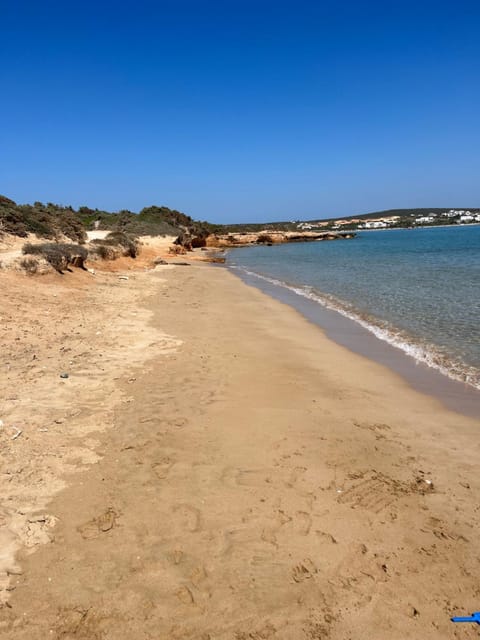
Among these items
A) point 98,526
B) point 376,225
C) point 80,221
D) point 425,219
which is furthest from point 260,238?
point 425,219

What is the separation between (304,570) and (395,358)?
5.76 m

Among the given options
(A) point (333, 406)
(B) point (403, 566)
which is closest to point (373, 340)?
(A) point (333, 406)

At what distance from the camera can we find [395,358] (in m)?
7.92

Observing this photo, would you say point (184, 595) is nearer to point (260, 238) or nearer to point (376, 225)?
point (260, 238)

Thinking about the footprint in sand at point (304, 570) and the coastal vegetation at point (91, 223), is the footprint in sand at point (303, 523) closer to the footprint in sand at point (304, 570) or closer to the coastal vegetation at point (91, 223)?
the footprint in sand at point (304, 570)

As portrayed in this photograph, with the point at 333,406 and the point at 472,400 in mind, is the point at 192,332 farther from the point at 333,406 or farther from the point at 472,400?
the point at 472,400

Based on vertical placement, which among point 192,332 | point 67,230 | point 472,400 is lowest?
point 472,400

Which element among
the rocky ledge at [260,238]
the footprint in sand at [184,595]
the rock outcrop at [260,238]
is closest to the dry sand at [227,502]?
the footprint in sand at [184,595]

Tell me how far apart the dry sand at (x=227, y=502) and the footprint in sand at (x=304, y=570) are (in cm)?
1

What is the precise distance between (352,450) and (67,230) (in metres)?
21.1

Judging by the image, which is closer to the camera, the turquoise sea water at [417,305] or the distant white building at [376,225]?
the turquoise sea water at [417,305]

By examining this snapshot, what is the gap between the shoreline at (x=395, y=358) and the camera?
235 inches

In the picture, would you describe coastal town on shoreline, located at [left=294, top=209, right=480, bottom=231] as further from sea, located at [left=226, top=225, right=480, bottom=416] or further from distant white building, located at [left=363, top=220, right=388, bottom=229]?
Result: sea, located at [left=226, top=225, right=480, bottom=416]

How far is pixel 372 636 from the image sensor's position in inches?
93.1
